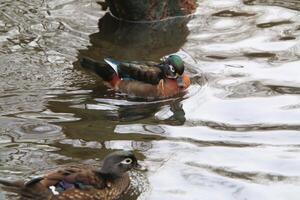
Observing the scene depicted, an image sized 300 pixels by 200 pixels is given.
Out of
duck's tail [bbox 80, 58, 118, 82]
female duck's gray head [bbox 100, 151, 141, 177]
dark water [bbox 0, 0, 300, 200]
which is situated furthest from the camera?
duck's tail [bbox 80, 58, 118, 82]

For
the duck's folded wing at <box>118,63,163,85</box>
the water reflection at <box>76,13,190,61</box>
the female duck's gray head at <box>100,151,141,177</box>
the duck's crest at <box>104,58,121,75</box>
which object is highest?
the female duck's gray head at <box>100,151,141,177</box>

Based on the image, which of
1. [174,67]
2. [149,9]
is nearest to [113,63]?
[174,67]

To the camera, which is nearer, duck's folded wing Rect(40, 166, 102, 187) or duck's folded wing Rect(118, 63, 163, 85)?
duck's folded wing Rect(40, 166, 102, 187)

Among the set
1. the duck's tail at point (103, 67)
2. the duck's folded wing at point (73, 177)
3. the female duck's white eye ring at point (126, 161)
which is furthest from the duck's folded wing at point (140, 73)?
the duck's folded wing at point (73, 177)

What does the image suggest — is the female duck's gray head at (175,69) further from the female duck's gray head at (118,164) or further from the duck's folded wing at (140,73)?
the female duck's gray head at (118,164)

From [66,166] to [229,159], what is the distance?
1692 millimetres

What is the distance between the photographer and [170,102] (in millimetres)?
9789

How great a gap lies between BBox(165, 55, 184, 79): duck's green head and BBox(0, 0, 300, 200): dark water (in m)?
0.29

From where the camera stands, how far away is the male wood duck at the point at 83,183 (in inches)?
265

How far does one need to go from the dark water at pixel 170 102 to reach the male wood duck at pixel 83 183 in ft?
0.61

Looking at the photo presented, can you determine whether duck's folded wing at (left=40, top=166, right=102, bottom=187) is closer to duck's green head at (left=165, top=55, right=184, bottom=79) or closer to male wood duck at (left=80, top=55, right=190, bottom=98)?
male wood duck at (left=80, top=55, right=190, bottom=98)

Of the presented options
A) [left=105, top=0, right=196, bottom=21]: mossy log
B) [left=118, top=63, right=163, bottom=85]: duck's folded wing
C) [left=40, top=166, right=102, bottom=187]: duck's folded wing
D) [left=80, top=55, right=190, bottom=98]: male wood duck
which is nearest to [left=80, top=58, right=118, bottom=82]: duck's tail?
[left=80, top=55, right=190, bottom=98]: male wood duck

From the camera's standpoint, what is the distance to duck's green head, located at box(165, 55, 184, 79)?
998 cm

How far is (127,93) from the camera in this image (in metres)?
9.98
